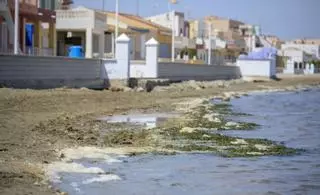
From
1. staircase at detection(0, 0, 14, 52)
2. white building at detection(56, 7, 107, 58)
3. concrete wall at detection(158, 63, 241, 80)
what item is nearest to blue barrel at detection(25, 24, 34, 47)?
staircase at detection(0, 0, 14, 52)

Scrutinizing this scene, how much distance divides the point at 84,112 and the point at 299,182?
1365 cm

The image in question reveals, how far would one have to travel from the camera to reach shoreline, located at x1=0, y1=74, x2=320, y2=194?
1006 cm

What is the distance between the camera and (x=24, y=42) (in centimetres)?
3934

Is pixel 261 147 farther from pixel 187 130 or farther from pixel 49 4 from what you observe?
pixel 49 4

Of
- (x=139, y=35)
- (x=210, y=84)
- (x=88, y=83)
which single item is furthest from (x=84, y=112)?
(x=139, y=35)

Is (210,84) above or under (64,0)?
under

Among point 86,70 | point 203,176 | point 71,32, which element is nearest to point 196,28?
point 71,32

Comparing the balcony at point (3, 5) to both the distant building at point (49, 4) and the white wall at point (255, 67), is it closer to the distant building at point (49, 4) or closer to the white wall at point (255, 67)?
the distant building at point (49, 4)

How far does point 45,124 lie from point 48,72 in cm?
1242

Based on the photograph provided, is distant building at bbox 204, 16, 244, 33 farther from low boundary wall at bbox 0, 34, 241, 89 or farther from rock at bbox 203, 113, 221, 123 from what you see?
rock at bbox 203, 113, 221, 123

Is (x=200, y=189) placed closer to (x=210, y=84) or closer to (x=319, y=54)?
(x=210, y=84)

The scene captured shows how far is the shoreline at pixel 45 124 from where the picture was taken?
10.1m

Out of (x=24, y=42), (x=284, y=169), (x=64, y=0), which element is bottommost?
(x=284, y=169)

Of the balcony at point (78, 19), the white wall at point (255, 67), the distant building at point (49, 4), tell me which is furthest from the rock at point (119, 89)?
the white wall at point (255, 67)
